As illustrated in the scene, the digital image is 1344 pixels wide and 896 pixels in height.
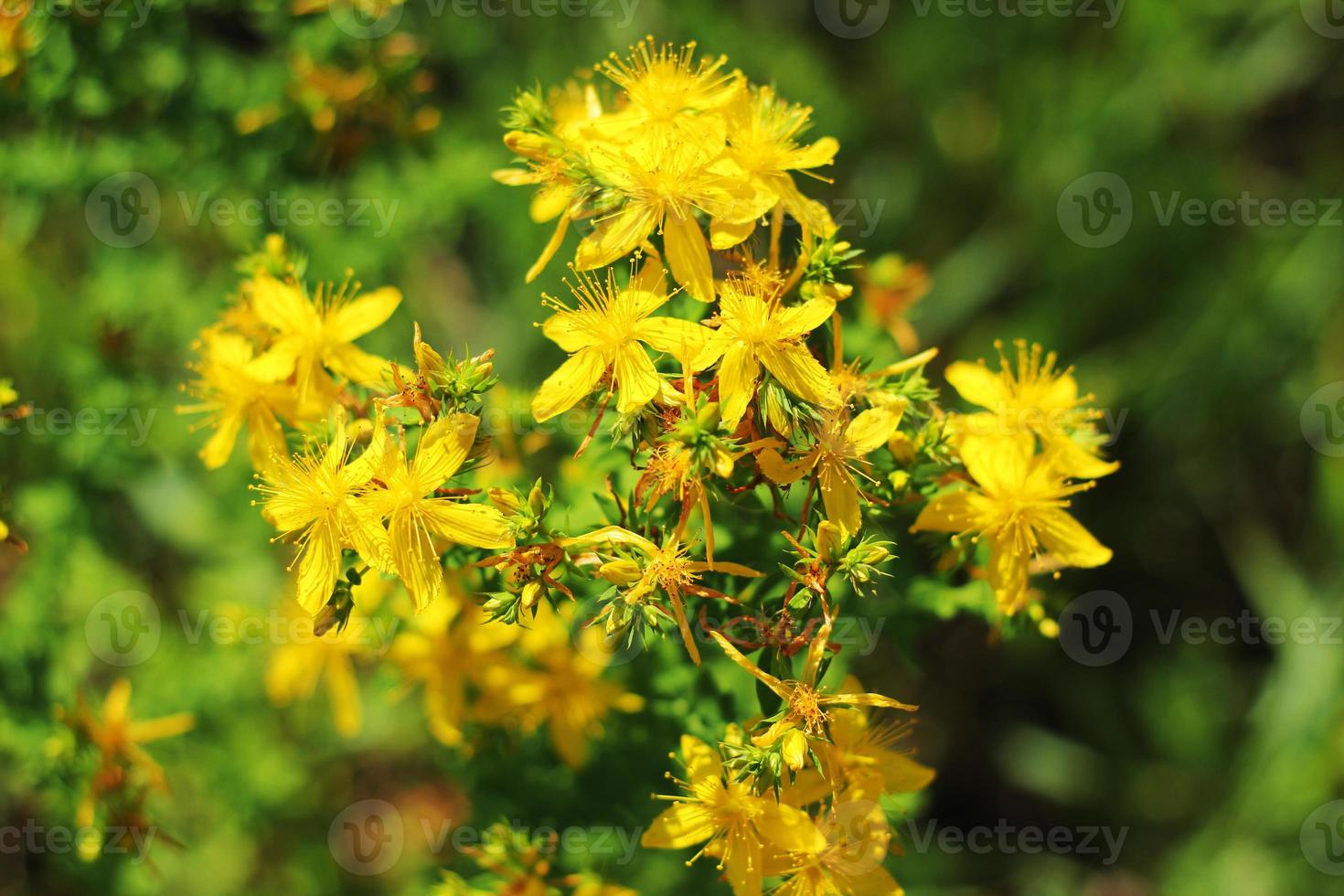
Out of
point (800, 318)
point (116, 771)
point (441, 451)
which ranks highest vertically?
point (800, 318)

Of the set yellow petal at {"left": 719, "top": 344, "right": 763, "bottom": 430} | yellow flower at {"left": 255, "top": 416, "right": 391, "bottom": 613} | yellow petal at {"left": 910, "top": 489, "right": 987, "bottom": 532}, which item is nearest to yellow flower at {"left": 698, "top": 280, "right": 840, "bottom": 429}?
yellow petal at {"left": 719, "top": 344, "right": 763, "bottom": 430}

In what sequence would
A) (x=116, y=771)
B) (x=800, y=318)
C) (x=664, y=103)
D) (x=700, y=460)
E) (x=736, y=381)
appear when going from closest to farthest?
1. (x=700, y=460)
2. (x=736, y=381)
3. (x=800, y=318)
4. (x=664, y=103)
5. (x=116, y=771)

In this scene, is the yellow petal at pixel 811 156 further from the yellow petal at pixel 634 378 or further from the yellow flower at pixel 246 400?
the yellow flower at pixel 246 400

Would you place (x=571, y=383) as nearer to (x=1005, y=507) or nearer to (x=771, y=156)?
(x=771, y=156)

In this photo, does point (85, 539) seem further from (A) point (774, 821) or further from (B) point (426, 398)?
(A) point (774, 821)

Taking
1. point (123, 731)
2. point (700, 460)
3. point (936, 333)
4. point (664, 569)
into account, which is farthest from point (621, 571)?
point (936, 333)

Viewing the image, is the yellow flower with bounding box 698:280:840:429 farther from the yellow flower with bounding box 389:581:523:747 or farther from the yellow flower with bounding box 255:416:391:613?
the yellow flower with bounding box 389:581:523:747
